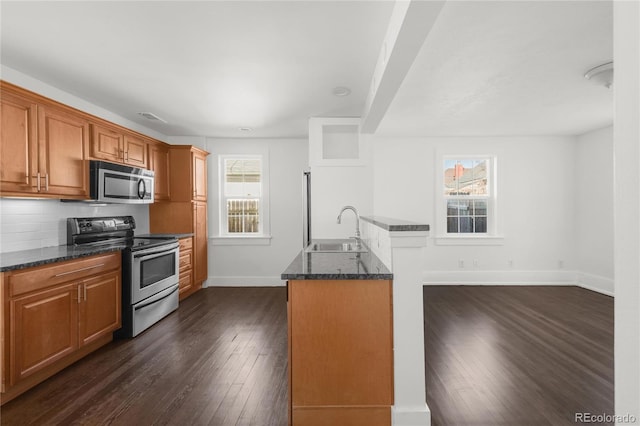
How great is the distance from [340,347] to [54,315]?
2205mm

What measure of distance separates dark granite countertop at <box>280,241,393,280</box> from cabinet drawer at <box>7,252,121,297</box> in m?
1.84

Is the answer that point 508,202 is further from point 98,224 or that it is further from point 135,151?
point 98,224

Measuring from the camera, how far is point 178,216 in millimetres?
4684

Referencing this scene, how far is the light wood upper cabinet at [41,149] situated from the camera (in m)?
2.43

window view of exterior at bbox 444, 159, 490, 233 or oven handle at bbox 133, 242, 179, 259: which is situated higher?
window view of exterior at bbox 444, 159, 490, 233

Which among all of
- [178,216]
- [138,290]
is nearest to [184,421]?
[138,290]

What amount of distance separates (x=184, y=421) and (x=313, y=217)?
2740 mm

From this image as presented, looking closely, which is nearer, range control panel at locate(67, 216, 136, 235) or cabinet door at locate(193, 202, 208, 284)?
range control panel at locate(67, 216, 136, 235)

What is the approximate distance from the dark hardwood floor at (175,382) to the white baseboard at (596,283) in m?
4.71

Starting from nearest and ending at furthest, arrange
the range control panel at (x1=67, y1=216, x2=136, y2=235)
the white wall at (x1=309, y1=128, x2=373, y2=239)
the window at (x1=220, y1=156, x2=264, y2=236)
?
the range control panel at (x1=67, y1=216, x2=136, y2=235)
the white wall at (x1=309, y1=128, x2=373, y2=239)
the window at (x1=220, y1=156, x2=264, y2=236)

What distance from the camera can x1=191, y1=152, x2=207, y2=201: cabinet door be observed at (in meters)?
4.75

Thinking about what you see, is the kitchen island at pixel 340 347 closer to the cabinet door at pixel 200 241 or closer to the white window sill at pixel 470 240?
the cabinet door at pixel 200 241

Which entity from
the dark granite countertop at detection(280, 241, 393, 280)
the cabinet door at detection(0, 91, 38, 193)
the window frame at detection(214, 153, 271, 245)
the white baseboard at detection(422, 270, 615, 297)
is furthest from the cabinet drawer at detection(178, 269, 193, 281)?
the white baseboard at detection(422, 270, 615, 297)

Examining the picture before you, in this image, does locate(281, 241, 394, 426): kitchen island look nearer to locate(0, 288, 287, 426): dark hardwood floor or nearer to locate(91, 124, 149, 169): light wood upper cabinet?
locate(0, 288, 287, 426): dark hardwood floor
